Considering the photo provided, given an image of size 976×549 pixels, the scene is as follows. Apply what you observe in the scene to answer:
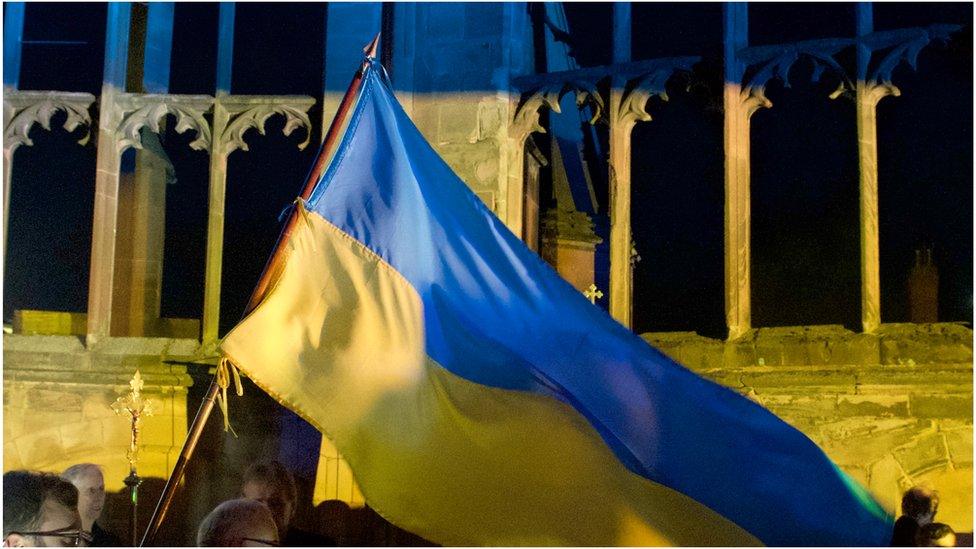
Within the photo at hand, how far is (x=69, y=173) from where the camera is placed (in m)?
12.0

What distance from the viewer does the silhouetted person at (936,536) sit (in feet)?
24.0

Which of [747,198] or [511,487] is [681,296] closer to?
[747,198]

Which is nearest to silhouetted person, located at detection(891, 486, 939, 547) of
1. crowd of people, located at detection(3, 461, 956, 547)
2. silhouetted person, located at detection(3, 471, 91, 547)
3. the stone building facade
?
crowd of people, located at detection(3, 461, 956, 547)

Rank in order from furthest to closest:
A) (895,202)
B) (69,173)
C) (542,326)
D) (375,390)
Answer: (895,202), (69,173), (542,326), (375,390)

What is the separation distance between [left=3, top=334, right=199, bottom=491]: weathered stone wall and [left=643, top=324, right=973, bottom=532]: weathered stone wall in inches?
159

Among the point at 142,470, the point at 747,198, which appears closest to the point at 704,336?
the point at 747,198


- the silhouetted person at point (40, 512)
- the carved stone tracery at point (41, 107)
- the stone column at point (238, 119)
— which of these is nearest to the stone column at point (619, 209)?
the stone column at point (238, 119)

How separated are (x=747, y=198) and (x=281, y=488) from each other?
Answer: 4.03 meters

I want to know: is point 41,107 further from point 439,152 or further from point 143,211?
point 439,152

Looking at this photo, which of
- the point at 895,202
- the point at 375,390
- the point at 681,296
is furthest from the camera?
the point at 681,296

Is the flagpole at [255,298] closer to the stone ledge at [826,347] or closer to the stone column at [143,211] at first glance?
the stone ledge at [826,347]

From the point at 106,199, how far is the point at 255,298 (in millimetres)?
3974

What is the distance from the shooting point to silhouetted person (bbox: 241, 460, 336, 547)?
921 centimetres

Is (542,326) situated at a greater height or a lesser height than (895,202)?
lesser
